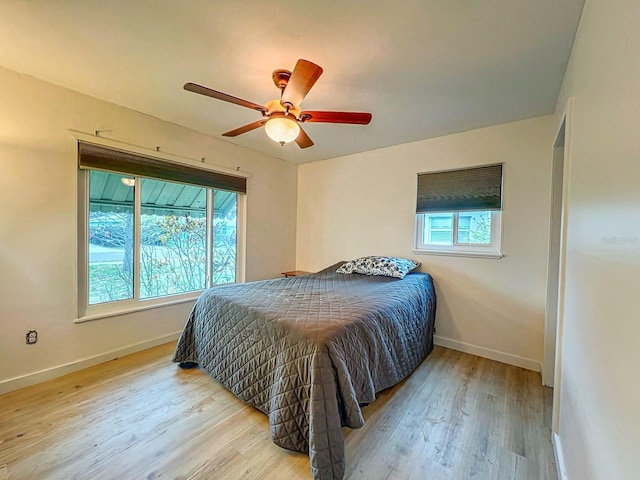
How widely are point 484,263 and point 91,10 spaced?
3494 millimetres

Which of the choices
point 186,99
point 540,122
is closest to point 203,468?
point 186,99

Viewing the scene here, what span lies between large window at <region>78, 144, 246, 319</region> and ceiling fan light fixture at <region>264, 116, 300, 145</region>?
5.37 ft

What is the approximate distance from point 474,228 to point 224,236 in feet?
9.80

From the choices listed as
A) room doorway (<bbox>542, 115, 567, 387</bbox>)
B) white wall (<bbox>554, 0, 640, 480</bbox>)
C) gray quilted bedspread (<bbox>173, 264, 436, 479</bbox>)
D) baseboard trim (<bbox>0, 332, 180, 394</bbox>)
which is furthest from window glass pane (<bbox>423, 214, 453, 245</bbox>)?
baseboard trim (<bbox>0, 332, 180, 394</bbox>)

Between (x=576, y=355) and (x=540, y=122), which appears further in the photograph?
(x=540, y=122)

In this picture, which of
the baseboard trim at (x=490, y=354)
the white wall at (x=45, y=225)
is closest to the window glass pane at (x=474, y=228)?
the baseboard trim at (x=490, y=354)

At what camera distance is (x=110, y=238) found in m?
2.61

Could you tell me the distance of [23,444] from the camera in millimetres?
1541

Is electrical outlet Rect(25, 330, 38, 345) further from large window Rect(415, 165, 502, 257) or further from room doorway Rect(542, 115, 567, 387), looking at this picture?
room doorway Rect(542, 115, 567, 387)

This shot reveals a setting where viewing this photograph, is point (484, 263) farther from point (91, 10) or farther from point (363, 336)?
point (91, 10)

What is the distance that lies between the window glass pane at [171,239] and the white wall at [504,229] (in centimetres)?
180

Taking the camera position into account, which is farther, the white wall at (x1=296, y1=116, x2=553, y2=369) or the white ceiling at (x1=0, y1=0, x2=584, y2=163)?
the white wall at (x1=296, y1=116, x2=553, y2=369)

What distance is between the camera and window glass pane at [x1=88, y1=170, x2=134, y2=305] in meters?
2.50

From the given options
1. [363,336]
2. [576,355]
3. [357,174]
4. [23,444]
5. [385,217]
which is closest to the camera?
[576,355]
